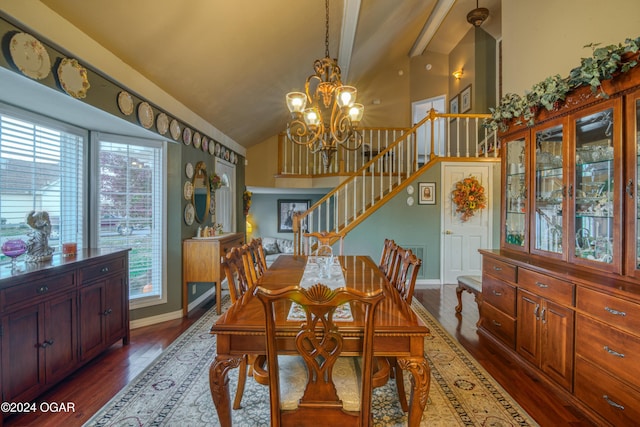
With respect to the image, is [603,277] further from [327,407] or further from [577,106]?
[327,407]

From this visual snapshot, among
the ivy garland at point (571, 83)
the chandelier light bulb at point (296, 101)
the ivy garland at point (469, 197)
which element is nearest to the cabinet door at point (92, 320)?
the chandelier light bulb at point (296, 101)

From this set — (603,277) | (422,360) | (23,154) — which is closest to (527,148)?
(603,277)

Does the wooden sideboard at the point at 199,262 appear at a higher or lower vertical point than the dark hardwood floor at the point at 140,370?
higher

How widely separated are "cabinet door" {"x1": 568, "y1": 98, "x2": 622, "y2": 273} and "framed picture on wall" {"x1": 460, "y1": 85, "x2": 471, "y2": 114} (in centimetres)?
461

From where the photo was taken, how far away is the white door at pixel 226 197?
4914 mm

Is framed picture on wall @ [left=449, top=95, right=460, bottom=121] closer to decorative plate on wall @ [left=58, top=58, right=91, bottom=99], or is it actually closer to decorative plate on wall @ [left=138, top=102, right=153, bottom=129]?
decorative plate on wall @ [left=138, top=102, right=153, bottom=129]

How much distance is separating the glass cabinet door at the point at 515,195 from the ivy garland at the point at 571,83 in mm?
237

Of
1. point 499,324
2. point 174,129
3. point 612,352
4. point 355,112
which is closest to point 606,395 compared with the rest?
point 612,352

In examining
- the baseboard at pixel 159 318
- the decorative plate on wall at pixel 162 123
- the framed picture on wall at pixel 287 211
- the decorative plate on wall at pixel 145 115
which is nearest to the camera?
the decorative plate on wall at pixel 145 115

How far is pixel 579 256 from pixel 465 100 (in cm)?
529

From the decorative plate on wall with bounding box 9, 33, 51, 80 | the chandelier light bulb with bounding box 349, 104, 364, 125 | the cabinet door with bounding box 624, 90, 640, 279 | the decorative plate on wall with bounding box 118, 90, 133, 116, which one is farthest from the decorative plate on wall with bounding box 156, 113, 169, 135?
the cabinet door with bounding box 624, 90, 640, 279

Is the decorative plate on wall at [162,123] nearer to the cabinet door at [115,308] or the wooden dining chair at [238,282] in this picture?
the cabinet door at [115,308]

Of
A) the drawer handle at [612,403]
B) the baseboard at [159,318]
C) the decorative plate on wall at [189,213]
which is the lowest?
the baseboard at [159,318]

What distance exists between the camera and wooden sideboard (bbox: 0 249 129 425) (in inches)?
71.8
